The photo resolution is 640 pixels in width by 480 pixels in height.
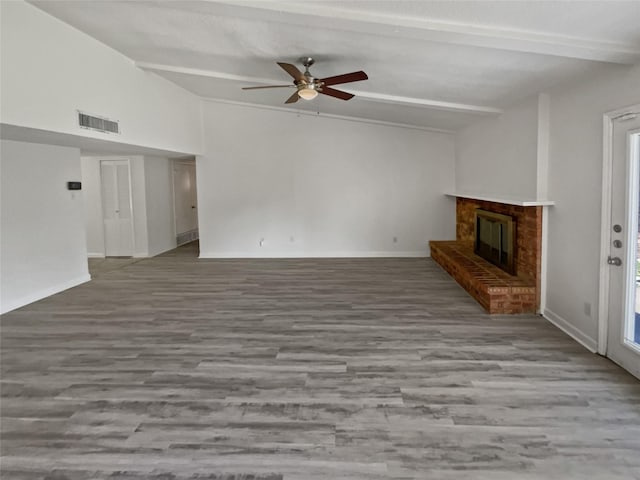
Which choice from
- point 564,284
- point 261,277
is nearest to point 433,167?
point 261,277

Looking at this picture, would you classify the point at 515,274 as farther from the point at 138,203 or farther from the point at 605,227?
the point at 138,203

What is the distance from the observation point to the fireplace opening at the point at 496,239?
18.1 feet

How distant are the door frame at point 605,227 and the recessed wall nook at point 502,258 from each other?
959 mm

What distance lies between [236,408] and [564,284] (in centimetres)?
337

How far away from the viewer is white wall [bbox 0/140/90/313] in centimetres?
532

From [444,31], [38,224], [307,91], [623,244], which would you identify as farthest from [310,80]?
[38,224]

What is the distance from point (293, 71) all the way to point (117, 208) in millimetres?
6064

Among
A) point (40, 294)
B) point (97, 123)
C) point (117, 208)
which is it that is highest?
point (97, 123)

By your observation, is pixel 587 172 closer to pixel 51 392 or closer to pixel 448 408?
pixel 448 408

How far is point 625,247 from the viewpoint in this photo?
133 inches

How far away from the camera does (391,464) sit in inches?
90.5

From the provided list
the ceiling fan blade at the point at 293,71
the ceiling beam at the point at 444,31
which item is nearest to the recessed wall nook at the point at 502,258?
Answer: the ceiling beam at the point at 444,31

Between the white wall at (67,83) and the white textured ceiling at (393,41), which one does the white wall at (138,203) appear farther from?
the white textured ceiling at (393,41)

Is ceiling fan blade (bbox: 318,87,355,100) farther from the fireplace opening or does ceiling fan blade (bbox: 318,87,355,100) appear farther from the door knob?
the door knob
